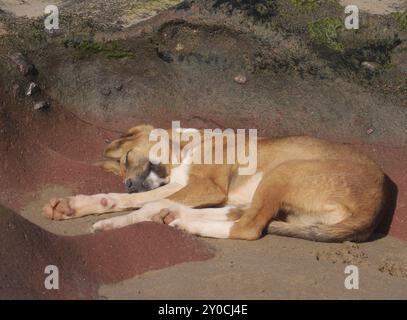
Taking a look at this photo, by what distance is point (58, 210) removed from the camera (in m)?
7.72

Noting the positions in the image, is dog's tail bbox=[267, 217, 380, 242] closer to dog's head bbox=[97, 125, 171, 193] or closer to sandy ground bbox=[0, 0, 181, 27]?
dog's head bbox=[97, 125, 171, 193]

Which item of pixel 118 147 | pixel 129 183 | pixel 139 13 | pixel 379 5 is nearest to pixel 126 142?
pixel 118 147

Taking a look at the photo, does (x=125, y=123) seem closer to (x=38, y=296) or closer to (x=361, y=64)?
(x=361, y=64)

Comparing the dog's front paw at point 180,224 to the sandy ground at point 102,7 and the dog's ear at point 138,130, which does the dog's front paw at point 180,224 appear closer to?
the dog's ear at point 138,130

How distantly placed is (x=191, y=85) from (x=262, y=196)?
2852 mm

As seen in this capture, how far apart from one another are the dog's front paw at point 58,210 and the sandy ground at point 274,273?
131 mm

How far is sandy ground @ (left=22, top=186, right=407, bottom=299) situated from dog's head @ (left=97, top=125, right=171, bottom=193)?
0.99 m

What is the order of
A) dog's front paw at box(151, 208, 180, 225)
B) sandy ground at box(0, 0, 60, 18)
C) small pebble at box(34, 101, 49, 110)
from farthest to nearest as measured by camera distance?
sandy ground at box(0, 0, 60, 18) < small pebble at box(34, 101, 49, 110) < dog's front paw at box(151, 208, 180, 225)

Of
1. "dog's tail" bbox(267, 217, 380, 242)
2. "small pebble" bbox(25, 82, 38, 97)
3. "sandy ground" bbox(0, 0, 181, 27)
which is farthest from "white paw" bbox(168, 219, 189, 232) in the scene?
"sandy ground" bbox(0, 0, 181, 27)

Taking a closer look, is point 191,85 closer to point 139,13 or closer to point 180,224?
point 139,13

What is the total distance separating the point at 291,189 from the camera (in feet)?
24.6

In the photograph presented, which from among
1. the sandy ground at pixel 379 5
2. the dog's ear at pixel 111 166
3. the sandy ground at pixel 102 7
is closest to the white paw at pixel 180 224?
the dog's ear at pixel 111 166

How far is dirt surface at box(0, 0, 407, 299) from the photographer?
8594 mm

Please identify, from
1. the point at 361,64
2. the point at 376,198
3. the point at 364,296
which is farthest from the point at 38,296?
the point at 361,64
